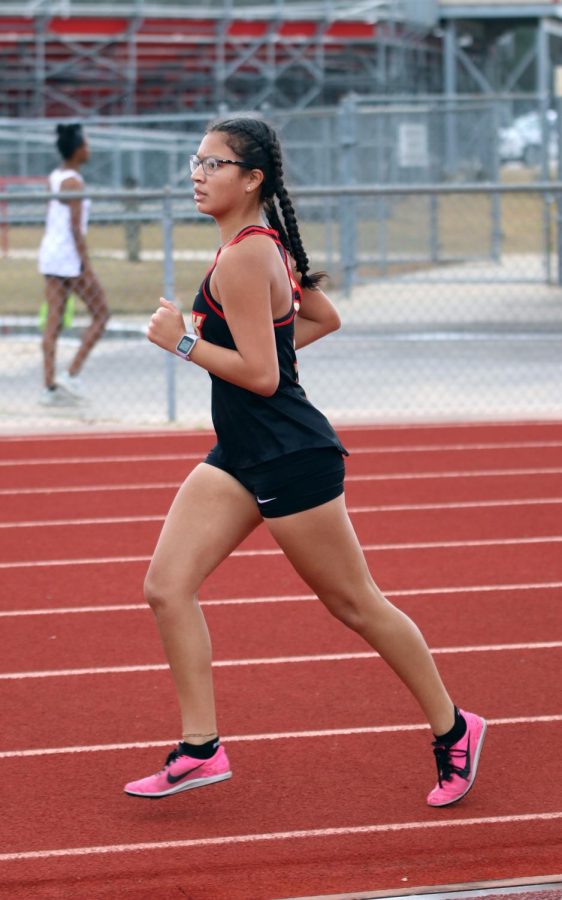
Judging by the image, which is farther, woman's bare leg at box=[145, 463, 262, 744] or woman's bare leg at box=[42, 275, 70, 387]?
woman's bare leg at box=[42, 275, 70, 387]

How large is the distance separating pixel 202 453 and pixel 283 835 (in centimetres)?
568

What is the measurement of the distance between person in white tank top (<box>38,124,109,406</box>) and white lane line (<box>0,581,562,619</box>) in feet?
16.1

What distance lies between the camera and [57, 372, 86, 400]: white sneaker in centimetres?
1112

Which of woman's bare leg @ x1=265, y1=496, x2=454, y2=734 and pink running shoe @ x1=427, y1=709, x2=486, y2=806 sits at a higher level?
woman's bare leg @ x1=265, y1=496, x2=454, y2=734

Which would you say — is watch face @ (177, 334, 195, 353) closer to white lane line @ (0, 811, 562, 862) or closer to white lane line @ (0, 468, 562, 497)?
white lane line @ (0, 811, 562, 862)

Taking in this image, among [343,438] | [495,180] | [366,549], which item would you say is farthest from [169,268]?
[495,180]

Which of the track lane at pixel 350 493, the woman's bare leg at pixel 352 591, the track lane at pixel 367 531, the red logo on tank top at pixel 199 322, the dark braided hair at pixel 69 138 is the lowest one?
the track lane at pixel 367 531

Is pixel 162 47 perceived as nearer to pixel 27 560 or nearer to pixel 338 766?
pixel 27 560

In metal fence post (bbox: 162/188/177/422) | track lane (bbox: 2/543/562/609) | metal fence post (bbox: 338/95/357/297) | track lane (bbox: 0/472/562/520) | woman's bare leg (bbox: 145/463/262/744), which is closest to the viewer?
woman's bare leg (bbox: 145/463/262/744)

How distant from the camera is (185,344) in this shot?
377 centimetres

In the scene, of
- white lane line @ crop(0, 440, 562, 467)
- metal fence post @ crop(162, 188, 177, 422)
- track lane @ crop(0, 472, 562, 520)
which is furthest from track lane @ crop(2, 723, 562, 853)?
metal fence post @ crop(162, 188, 177, 422)

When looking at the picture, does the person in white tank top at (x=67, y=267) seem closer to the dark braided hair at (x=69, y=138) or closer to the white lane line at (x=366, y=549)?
the dark braided hair at (x=69, y=138)

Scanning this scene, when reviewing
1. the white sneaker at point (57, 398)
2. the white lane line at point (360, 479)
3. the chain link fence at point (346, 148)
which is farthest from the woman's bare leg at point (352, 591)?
the chain link fence at point (346, 148)

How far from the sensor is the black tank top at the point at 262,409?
3.81 m
